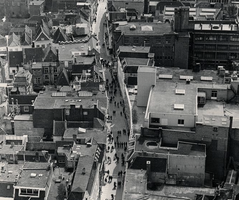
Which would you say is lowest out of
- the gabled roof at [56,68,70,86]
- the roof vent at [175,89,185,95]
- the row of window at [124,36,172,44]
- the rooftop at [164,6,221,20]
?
the gabled roof at [56,68,70,86]

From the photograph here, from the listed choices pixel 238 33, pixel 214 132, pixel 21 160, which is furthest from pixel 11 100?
pixel 238 33

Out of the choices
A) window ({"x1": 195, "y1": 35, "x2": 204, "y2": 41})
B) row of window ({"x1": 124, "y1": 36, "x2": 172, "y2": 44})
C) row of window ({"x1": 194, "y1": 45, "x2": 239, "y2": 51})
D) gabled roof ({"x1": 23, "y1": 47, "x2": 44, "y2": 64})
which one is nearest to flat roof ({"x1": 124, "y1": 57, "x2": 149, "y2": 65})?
row of window ({"x1": 124, "y1": 36, "x2": 172, "y2": 44})

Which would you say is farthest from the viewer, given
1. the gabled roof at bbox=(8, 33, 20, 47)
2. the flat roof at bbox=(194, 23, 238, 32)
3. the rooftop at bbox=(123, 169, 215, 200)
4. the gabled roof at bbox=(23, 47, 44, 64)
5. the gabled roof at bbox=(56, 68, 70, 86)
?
the gabled roof at bbox=(8, 33, 20, 47)

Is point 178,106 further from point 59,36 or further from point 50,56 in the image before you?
point 59,36

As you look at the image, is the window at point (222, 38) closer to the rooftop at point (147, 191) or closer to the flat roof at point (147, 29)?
the flat roof at point (147, 29)

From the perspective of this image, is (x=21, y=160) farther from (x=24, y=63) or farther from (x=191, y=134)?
(x=24, y=63)

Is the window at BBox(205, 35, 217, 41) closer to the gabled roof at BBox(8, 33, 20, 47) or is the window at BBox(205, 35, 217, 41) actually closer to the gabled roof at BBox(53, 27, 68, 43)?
the gabled roof at BBox(53, 27, 68, 43)

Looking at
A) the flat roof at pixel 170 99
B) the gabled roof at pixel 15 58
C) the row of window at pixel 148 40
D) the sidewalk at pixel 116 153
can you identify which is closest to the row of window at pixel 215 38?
the row of window at pixel 148 40
